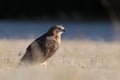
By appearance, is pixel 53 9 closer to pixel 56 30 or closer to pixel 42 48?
pixel 56 30

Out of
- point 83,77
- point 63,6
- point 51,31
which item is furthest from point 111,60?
point 63,6

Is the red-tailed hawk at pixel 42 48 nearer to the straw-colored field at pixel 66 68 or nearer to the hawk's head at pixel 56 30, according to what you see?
the hawk's head at pixel 56 30

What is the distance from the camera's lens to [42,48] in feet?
32.8

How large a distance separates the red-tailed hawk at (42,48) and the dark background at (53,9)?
2068 centimetres

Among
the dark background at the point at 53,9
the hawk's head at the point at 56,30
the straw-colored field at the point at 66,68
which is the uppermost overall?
the dark background at the point at 53,9

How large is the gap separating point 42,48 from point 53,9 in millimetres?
21941

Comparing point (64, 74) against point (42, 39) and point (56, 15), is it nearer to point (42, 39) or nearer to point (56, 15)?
point (42, 39)

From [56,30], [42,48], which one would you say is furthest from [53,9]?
[42,48]

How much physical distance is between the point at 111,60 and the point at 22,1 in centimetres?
2158

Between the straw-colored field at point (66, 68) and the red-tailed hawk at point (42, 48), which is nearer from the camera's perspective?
the straw-colored field at point (66, 68)

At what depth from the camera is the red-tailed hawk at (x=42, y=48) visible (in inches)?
380

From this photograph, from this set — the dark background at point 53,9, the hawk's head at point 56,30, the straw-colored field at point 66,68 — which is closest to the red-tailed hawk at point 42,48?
the hawk's head at point 56,30

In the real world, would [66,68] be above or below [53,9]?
below

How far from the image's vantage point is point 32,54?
31.4 ft
